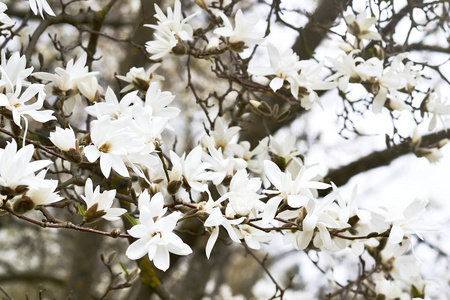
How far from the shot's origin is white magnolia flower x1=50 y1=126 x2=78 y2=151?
100 centimetres

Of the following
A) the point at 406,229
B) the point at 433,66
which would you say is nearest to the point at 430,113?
the point at 433,66

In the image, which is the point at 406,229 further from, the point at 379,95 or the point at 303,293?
the point at 303,293

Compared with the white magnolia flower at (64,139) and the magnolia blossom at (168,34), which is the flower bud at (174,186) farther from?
the magnolia blossom at (168,34)

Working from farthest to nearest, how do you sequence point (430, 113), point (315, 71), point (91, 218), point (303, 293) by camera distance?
1. point (303, 293)
2. point (430, 113)
3. point (315, 71)
4. point (91, 218)

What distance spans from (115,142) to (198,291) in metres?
1.75

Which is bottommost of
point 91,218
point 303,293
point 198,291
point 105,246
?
point 303,293

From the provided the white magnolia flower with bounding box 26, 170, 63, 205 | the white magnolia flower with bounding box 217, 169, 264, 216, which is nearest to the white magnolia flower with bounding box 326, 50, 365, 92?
the white magnolia flower with bounding box 217, 169, 264, 216

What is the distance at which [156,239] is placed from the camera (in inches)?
37.6

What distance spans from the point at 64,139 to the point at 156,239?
0.24 m

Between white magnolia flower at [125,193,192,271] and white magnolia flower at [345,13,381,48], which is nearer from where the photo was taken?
white magnolia flower at [125,193,192,271]

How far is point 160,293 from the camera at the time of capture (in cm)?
186

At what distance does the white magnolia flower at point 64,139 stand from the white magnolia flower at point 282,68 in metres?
0.49

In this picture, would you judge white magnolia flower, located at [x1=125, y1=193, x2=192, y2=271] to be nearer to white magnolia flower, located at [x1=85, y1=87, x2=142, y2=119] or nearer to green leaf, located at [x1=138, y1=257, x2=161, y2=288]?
white magnolia flower, located at [x1=85, y1=87, x2=142, y2=119]

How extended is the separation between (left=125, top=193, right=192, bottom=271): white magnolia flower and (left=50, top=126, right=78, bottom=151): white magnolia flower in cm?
17
